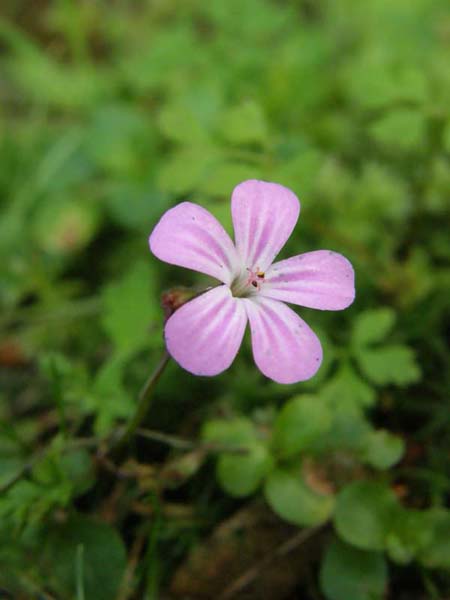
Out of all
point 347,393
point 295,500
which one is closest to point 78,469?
point 295,500

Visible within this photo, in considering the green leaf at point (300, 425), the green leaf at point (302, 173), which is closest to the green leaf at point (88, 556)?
the green leaf at point (300, 425)

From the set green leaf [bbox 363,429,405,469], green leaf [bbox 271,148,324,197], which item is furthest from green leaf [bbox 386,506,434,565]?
green leaf [bbox 271,148,324,197]

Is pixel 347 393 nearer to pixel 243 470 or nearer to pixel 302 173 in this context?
pixel 243 470

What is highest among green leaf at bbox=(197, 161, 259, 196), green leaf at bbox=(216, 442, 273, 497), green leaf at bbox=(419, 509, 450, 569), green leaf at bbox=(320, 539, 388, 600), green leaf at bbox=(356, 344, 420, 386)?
green leaf at bbox=(197, 161, 259, 196)

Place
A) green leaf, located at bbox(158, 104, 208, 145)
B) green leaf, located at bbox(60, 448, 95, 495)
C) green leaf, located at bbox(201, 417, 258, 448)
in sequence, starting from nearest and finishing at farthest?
green leaf, located at bbox(60, 448, 95, 495), green leaf, located at bbox(201, 417, 258, 448), green leaf, located at bbox(158, 104, 208, 145)

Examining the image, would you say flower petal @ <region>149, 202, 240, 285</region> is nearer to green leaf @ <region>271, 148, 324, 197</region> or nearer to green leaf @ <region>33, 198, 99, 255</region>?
green leaf @ <region>271, 148, 324, 197</region>

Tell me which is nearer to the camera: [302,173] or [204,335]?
[204,335]
